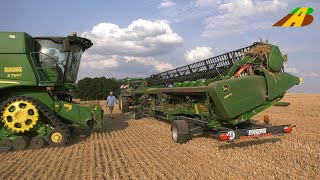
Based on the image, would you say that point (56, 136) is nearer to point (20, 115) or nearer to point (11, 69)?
point (20, 115)

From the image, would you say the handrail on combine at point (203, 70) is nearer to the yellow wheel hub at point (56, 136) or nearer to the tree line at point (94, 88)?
the yellow wheel hub at point (56, 136)

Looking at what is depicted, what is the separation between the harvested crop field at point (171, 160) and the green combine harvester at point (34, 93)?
51 cm

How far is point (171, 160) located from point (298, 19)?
597 cm

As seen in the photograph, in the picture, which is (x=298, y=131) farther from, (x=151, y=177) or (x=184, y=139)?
(x=151, y=177)

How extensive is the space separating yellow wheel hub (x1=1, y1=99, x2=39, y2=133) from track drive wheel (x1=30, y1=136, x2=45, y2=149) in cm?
41

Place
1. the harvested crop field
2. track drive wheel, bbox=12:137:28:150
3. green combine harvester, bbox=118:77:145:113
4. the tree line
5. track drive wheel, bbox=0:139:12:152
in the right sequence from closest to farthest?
the harvested crop field, track drive wheel, bbox=0:139:12:152, track drive wheel, bbox=12:137:28:150, green combine harvester, bbox=118:77:145:113, the tree line

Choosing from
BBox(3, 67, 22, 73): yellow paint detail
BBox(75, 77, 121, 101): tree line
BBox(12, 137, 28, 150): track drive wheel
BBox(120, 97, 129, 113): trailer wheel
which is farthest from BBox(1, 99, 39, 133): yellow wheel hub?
BBox(75, 77, 121, 101): tree line

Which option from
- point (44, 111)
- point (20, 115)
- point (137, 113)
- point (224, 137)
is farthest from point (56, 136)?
point (137, 113)

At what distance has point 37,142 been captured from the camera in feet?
26.9

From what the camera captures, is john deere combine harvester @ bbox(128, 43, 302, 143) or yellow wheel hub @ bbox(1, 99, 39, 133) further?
yellow wheel hub @ bbox(1, 99, 39, 133)

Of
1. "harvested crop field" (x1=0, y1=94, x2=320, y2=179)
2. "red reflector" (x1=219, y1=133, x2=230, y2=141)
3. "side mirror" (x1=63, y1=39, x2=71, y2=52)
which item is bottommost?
"harvested crop field" (x1=0, y1=94, x2=320, y2=179)

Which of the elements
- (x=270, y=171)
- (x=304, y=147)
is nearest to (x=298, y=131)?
(x=304, y=147)

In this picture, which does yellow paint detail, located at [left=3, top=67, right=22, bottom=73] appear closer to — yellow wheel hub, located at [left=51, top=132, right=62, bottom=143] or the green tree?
yellow wheel hub, located at [left=51, top=132, right=62, bottom=143]

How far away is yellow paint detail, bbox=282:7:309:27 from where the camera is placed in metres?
9.06
